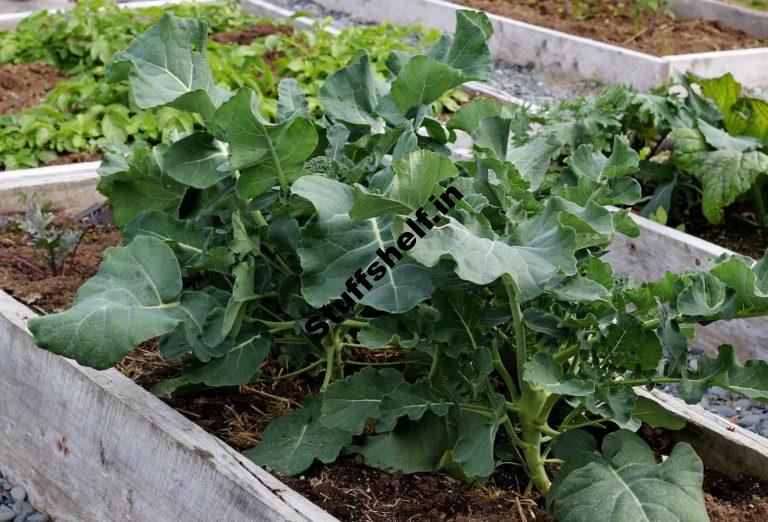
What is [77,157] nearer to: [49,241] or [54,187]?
[54,187]

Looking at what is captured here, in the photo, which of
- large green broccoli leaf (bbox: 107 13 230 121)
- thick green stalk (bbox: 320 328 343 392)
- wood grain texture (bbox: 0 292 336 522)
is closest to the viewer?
wood grain texture (bbox: 0 292 336 522)

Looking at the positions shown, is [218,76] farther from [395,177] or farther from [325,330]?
[395,177]

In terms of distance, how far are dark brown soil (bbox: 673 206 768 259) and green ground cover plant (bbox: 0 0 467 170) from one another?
4.78 feet

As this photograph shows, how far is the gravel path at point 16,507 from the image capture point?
262cm

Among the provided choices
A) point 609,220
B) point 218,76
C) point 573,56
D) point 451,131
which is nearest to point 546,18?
point 573,56

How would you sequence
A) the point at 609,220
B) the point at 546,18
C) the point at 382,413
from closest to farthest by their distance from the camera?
the point at 609,220 → the point at 382,413 → the point at 546,18

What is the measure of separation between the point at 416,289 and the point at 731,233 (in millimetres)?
2583

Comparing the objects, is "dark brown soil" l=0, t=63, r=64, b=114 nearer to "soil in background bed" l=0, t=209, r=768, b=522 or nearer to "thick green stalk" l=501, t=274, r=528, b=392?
"soil in background bed" l=0, t=209, r=768, b=522

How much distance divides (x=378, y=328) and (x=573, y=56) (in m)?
4.81

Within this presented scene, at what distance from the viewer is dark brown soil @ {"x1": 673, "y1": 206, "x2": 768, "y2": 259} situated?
3.90m

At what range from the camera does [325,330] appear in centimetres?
228

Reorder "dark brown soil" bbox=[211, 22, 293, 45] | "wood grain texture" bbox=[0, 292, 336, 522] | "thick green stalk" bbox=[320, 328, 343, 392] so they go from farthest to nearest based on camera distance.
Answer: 1. "dark brown soil" bbox=[211, 22, 293, 45]
2. "thick green stalk" bbox=[320, 328, 343, 392]
3. "wood grain texture" bbox=[0, 292, 336, 522]

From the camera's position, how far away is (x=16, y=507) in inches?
104

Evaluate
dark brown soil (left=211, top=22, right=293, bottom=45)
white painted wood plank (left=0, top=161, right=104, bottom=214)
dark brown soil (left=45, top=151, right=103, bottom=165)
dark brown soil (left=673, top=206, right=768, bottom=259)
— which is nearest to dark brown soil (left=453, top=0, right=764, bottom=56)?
dark brown soil (left=211, top=22, right=293, bottom=45)
